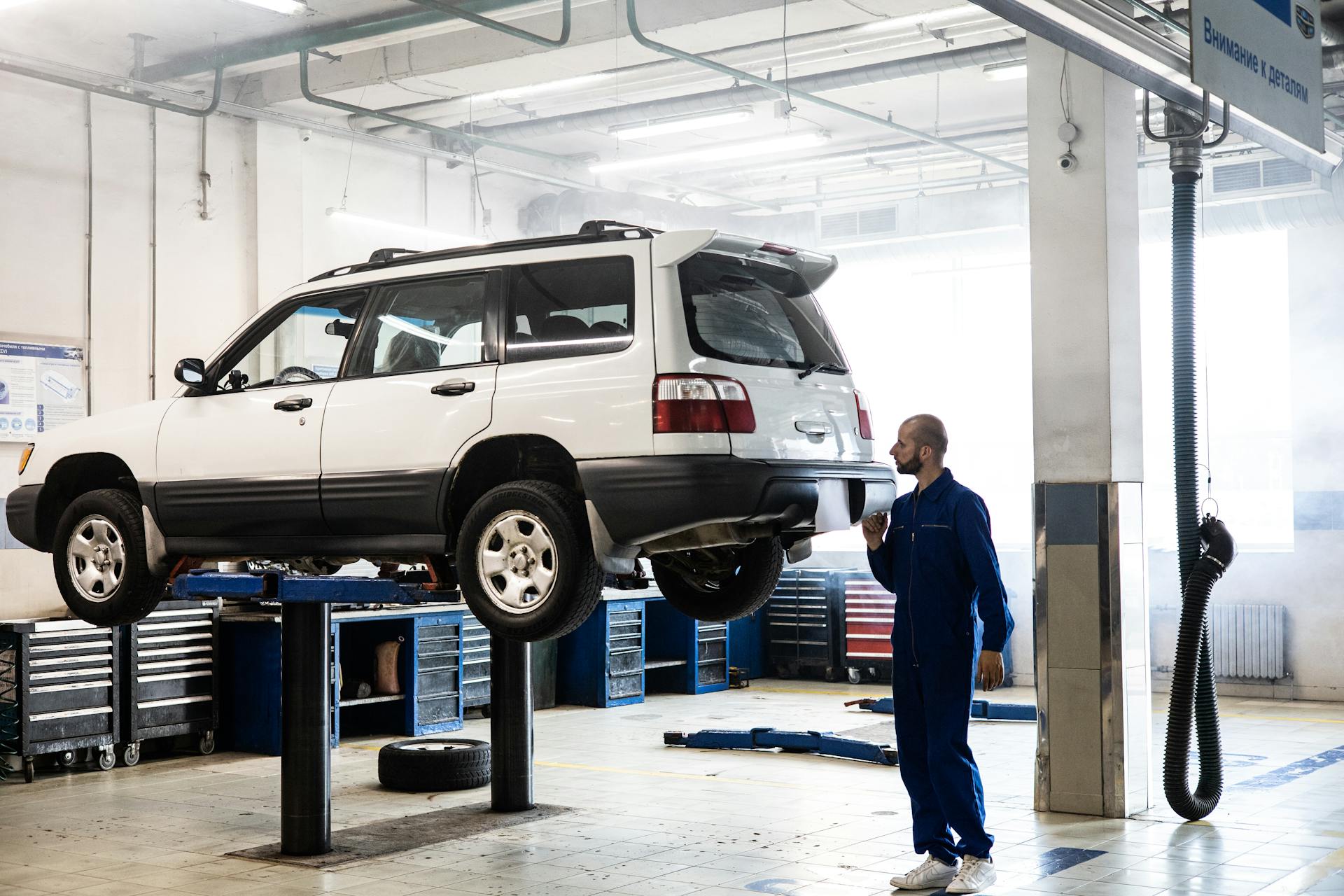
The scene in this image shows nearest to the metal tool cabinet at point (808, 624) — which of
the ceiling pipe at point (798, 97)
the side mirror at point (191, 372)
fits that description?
the ceiling pipe at point (798, 97)

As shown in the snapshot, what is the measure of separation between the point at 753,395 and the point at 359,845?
349cm

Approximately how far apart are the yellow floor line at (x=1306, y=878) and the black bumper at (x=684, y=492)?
108 inches

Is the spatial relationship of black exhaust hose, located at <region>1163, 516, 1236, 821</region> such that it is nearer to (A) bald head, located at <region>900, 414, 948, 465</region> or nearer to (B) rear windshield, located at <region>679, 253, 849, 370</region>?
(A) bald head, located at <region>900, 414, 948, 465</region>

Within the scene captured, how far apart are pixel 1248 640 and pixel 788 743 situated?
506 centimetres

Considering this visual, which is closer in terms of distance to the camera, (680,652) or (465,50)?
(465,50)


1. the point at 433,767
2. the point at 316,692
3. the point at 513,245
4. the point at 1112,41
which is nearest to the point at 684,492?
the point at 513,245

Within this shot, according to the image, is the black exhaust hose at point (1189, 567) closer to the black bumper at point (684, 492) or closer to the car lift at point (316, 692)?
the black bumper at point (684, 492)

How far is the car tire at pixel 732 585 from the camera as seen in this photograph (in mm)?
5602

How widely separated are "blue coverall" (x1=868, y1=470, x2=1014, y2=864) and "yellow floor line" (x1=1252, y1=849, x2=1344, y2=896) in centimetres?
119

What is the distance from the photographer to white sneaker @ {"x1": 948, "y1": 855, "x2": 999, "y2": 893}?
5.75 m

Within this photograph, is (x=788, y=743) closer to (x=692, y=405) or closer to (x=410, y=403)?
(x=410, y=403)

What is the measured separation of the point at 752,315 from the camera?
17.0 feet

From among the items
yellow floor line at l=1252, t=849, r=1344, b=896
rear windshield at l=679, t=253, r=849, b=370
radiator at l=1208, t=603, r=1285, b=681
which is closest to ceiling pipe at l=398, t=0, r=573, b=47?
rear windshield at l=679, t=253, r=849, b=370

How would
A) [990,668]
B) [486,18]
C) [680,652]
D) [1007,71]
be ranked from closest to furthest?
[990,668]
[486,18]
[1007,71]
[680,652]
